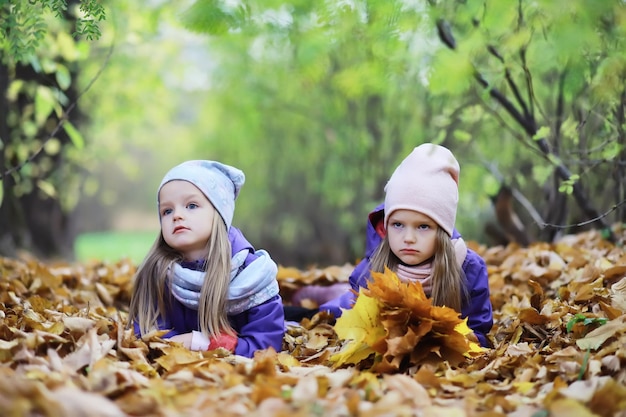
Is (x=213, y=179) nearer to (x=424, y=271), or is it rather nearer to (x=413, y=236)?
(x=413, y=236)

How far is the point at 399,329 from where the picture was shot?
2.43 metres

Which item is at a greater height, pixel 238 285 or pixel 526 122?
pixel 526 122

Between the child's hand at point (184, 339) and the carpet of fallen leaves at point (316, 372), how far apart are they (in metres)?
0.11

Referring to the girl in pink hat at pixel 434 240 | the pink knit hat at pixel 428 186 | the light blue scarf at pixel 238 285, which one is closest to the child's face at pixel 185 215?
the light blue scarf at pixel 238 285

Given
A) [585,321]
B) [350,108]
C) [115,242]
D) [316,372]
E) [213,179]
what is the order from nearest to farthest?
[316,372], [585,321], [213,179], [350,108], [115,242]

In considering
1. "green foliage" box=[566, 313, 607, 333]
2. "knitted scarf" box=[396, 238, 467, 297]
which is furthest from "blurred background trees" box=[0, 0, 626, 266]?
"knitted scarf" box=[396, 238, 467, 297]

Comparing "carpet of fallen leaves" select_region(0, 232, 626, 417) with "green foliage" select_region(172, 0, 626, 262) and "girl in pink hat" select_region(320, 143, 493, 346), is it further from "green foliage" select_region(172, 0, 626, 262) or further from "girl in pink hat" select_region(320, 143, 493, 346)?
"green foliage" select_region(172, 0, 626, 262)

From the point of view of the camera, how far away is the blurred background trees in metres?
3.61

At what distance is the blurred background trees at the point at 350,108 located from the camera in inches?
142

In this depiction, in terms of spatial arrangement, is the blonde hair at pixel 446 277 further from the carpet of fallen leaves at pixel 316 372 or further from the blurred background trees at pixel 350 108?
the blurred background trees at pixel 350 108

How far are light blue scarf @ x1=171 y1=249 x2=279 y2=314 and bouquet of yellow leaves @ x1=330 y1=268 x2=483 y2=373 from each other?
1.64 feet

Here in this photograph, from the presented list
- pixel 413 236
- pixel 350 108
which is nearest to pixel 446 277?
pixel 413 236

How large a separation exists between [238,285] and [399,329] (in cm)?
76

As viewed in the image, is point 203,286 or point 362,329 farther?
point 203,286
